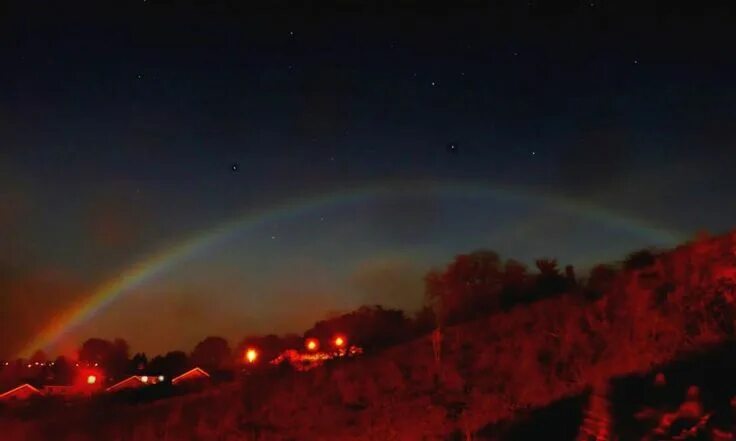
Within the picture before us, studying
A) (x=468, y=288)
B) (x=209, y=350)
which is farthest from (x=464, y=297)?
(x=209, y=350)

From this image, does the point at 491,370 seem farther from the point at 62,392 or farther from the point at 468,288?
the point at 62,392

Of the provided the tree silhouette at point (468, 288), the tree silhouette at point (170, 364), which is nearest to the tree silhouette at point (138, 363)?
the tree silhouette at point (170, 364)

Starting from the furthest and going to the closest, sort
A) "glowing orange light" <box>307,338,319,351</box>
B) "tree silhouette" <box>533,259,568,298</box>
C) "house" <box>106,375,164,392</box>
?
1. "glowing orange light" <box>307,338,319,351</box>
2. "house" <box>106,375,164,392</box>
3. "tree silhouette" <box>533,259,568,298</box>

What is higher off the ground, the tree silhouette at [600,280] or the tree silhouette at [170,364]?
the tree silhouette at [170,364]

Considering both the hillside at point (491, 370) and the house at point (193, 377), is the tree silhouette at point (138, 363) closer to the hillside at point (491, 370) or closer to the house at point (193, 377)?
the house at point (193, 377)

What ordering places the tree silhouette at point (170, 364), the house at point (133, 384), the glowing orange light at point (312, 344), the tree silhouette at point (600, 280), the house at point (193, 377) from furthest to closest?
the tree silhouette at point (170, 364) → the glowing orange light at point (312, 344) → the house at point (193, 377) → the house at point (133, 384) → the tree silhouette at point (600, 280)

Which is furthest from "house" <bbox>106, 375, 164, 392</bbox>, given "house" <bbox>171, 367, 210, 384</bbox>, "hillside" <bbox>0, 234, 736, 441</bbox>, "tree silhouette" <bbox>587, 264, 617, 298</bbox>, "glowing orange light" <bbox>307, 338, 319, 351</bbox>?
"tree silhouette" <bbox>587, 264, 617, 298</bbox>

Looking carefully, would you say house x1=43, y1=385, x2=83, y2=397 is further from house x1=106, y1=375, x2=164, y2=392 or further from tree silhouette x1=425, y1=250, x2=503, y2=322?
tree silhouette x1=425, y1=250, x2=503, y2=322

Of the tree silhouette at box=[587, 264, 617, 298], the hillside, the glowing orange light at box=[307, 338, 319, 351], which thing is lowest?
the hillside

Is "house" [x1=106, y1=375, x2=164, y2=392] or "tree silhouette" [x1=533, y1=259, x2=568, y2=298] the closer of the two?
"tree silhouette" [x1=533, y1=259, x2=568, y2=298]
